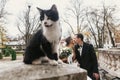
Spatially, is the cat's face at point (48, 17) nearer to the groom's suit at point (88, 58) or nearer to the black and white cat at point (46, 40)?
the black and white cat at point (46, 40)

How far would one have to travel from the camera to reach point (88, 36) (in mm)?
63594

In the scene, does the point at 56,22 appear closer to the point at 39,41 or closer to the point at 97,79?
the point at 39,41

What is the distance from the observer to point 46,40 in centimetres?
442

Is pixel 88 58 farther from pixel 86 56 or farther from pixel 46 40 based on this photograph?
pixel 46 40

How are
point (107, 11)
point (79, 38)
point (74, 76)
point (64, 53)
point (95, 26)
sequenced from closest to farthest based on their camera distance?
point (74, 76)
point (79, 38)
point (64, 53)
point (107, 11)
point (95, 26)

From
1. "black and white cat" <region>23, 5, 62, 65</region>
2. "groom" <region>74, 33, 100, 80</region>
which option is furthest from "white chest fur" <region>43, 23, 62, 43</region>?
"groom" <region>74, 33, 100, 80</region>

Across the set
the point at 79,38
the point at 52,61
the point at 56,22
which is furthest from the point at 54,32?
the point at 79,38

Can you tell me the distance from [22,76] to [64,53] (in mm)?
6765

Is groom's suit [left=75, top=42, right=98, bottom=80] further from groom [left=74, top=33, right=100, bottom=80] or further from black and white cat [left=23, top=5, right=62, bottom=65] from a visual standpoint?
black and white cat [left=23, top=5, right=62, bottom=65]

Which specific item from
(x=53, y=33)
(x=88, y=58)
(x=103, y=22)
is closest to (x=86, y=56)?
(x=88, y=58)

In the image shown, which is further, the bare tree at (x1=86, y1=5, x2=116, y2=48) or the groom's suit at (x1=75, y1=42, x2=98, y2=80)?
the bare tree at (x1=86, y1=5, x2=116, y2=48)

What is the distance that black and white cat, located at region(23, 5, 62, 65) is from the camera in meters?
4.38

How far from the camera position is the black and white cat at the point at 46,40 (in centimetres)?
438

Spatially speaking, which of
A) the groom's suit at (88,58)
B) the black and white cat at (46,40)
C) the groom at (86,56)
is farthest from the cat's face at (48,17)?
the groom's suit at (88,58)
